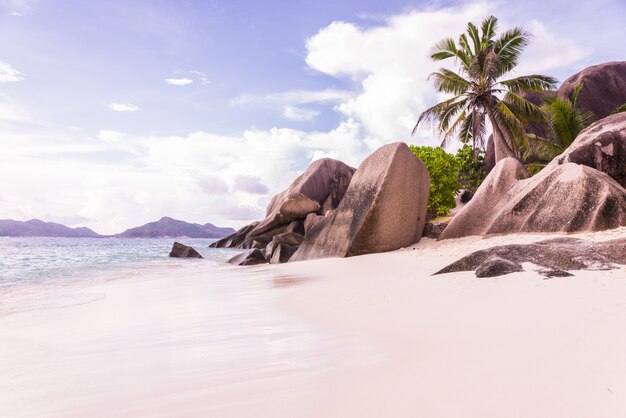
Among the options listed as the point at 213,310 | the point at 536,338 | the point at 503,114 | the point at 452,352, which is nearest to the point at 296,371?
the point at 452,352

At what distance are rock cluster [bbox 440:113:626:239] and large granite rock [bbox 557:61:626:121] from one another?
21.5m

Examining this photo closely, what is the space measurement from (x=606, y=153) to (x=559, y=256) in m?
7.54

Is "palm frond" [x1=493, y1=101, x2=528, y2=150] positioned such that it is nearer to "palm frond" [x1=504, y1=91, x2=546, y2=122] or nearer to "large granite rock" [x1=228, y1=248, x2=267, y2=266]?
"palm frond" [x1=504, y1=91, x2=546, y2=122]

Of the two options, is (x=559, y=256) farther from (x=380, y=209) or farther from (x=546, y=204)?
(x=380, y=209)

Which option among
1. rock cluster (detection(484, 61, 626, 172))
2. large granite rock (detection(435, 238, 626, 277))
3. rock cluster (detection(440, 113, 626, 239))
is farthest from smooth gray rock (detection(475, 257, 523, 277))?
rock cluster (detection(484, 61, 626, 172))

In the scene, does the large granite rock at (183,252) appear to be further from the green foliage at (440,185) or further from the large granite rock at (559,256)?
the large granite rock at (559,256)

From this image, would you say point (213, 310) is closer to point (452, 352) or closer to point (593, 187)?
point (452, 352)

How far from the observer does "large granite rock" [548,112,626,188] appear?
31.0 ft

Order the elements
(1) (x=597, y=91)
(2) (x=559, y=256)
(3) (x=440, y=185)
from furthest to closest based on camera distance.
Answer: (1) (x=597, y=91)
(3) (x=440, y=185)
(2) (x=559, y=256)

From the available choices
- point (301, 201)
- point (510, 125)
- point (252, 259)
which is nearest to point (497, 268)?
point (252, 259)

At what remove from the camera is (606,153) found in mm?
9523

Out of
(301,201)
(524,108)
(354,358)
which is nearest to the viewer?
(354,358)

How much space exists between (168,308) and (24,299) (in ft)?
11.3

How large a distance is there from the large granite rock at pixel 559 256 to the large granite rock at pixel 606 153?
238 inches
